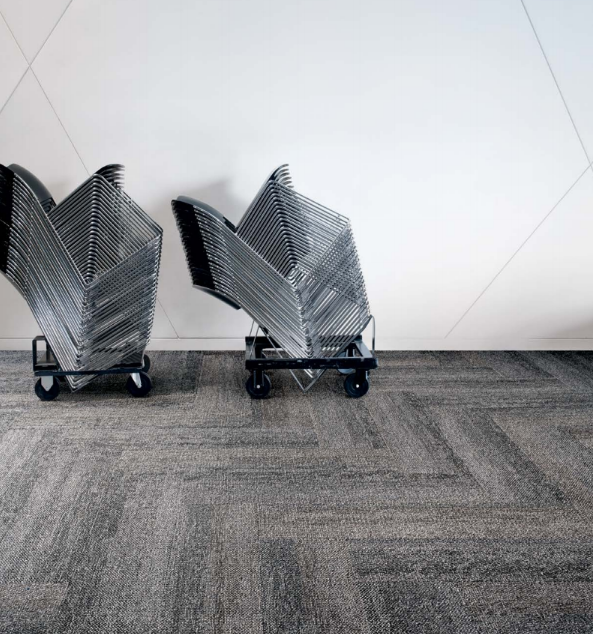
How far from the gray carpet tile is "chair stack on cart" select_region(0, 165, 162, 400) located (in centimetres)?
22

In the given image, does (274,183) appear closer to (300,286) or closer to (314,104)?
(300,286)

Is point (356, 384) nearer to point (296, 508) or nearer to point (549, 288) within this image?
point (296, 508)

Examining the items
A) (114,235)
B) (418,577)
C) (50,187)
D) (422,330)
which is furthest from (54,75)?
(418,577)

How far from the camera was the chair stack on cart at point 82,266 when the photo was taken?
8.19 ft

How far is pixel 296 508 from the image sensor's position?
6.37 feet

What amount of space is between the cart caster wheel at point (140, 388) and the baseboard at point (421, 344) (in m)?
0.67

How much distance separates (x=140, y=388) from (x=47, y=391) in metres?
0.38

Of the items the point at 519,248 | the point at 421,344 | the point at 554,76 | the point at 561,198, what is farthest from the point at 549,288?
the point at 554,76

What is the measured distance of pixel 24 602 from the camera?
1528 mm

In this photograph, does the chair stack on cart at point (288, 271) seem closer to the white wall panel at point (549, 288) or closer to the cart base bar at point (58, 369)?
the cart base bar at point (58, 369)

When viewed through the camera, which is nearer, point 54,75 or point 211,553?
point 211,553

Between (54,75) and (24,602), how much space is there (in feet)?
7.77

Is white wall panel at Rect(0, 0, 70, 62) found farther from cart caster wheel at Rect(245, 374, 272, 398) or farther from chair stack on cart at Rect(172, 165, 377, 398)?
cart caster wheel at Rect(245, 374, 272, 398)

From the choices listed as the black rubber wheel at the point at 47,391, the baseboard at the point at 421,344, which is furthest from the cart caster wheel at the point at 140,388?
the baseboard at the point at 421,344
